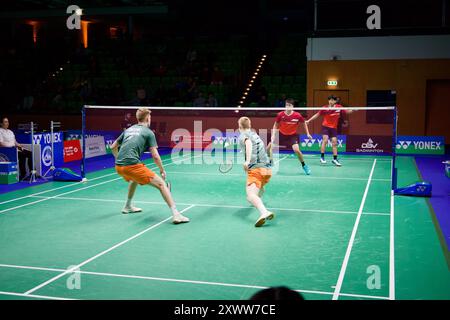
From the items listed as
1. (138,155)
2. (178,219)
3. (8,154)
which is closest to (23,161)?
(8,154)

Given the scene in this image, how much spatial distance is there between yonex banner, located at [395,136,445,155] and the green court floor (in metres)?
8.38

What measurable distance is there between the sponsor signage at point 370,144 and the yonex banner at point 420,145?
1.53ft

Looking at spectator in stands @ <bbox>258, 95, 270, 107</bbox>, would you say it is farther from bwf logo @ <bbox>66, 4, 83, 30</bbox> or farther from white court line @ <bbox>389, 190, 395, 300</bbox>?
white court line @ <bbox>389, 190, 395, 300</bbox>

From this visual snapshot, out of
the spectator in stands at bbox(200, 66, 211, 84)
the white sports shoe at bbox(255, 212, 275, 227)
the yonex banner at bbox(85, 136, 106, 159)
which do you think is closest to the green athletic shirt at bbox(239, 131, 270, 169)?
the white sports shoe at bbox(255, 212, 275, 227)

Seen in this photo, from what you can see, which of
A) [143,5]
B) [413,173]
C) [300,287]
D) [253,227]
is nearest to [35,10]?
[143,5]

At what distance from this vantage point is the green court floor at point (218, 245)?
605 cm

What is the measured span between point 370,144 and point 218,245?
1494 centimetres

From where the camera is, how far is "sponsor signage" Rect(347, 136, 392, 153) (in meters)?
21.3

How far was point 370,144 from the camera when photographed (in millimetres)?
21438

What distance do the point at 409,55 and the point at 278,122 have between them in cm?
1133

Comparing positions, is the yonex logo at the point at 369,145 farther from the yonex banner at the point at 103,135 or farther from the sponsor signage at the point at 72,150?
the sponsor signage at the point at 72,150

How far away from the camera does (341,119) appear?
76.5ft

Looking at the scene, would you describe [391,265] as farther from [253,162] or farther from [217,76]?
[217,76]
